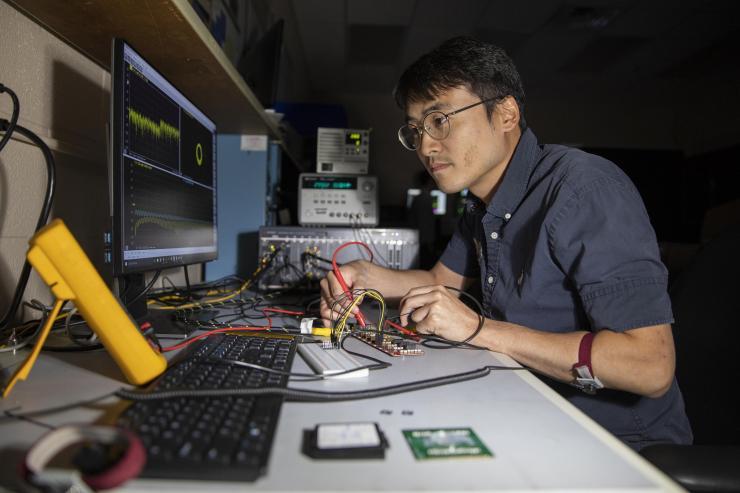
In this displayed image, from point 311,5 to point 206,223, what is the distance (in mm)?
2947

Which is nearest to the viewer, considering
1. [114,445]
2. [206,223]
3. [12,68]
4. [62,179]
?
[114,445]

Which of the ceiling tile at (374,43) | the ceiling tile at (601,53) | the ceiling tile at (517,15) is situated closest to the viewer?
the ceiling tile at (517,15)

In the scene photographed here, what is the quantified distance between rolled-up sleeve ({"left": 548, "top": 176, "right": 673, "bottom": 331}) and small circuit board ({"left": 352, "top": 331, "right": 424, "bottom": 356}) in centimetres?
32

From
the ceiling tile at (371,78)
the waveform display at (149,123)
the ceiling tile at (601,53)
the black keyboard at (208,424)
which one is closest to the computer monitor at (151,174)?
the waveform display at (149,123)

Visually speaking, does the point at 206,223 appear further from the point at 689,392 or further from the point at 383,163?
the point at 383,163

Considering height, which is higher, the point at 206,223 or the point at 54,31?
the point at 54,31

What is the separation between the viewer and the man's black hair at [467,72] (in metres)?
1.08

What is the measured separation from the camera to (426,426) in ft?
1.57

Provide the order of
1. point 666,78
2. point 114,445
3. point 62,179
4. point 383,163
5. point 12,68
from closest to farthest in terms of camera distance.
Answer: point 114,445
point 12,68
point 62,179
point 666,78
point 383,163

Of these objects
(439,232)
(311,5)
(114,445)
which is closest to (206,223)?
(114,445)

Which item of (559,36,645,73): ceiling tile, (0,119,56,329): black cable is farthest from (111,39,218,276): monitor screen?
(559,36,645,73): ceiling tile

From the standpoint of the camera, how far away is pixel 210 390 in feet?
1.60

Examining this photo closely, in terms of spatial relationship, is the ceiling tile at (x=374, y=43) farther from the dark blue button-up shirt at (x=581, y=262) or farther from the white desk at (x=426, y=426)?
the white desk at (x=426, y=426)

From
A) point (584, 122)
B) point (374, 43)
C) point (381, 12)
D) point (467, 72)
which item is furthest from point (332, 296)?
point (584, 122)
